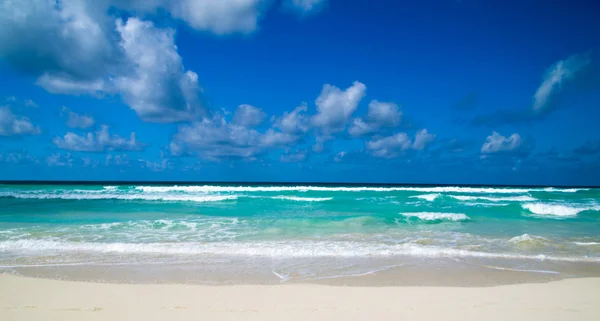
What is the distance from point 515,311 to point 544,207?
61.6 ft

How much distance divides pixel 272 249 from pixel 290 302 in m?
3.43

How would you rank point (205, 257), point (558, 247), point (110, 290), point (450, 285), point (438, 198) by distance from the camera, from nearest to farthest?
point (110, 290)
point (450, 285)
point (205, 257)
point (558, 247)
point (438, 198)

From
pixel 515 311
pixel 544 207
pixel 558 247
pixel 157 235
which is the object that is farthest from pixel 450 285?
pixel 544 207

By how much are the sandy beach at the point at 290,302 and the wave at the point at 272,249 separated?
7.36 feet

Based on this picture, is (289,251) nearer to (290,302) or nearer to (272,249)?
(272,249)

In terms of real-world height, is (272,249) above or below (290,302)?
above

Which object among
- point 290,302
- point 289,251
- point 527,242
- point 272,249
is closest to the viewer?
point 290,302

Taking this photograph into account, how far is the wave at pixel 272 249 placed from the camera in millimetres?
7540

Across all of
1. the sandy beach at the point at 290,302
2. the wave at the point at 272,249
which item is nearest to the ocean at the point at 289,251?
the wave at the point at 272,249

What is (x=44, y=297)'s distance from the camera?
4.70 m

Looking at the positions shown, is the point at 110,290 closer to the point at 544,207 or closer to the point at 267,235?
the point at 267,235

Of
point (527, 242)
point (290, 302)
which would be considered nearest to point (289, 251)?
point (290, 302)

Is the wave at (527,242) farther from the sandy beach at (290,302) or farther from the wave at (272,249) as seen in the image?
the sandy beach at (290,302)

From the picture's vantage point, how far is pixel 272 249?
7895 mm
